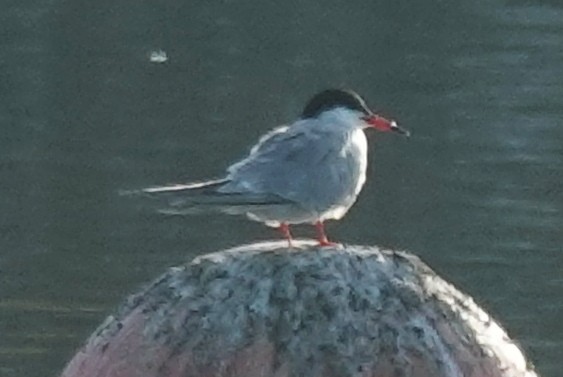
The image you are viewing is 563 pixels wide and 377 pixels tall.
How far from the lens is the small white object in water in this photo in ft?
98.0

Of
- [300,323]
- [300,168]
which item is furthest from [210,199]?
[300,323]

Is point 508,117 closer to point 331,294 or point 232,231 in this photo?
point 232,231

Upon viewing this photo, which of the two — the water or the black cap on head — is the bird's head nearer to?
the black cap on head

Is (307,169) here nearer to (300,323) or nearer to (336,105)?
(336,105)

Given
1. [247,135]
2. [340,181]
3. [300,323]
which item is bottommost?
[247,135]

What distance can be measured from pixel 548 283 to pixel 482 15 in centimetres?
1182

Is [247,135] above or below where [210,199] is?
below

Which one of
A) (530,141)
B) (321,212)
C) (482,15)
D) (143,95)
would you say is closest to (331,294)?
(321,212)

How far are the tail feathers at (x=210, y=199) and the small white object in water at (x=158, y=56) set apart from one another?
73.1 feet

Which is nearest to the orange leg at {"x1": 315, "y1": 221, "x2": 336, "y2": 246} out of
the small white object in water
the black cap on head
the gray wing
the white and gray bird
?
the white and gray bird

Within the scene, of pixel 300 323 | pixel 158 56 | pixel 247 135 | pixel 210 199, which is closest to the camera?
pixel 300 323

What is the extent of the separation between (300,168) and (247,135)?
59.5 feet

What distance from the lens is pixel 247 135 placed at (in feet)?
84.8

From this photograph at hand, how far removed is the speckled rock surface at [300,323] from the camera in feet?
18.5
